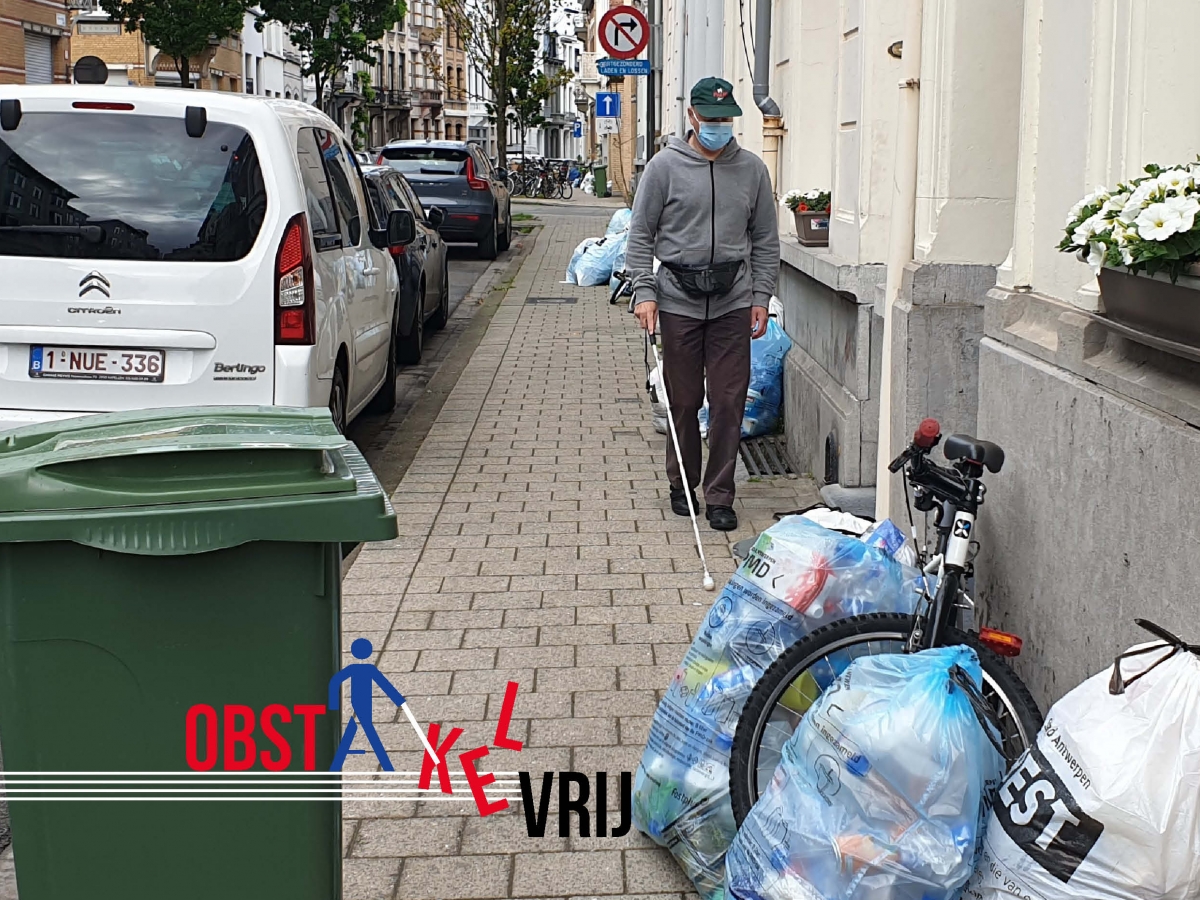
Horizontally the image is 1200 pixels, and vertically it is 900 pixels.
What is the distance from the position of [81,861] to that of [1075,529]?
7.38 ft

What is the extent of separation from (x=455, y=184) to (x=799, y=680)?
1975 centimetres

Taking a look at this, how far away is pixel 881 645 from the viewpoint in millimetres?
3533

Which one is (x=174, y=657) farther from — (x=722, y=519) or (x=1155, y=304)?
(x=722, y=519)

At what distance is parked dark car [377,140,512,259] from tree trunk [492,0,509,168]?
16.1 metres

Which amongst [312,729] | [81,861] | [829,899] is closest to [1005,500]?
[829,899]

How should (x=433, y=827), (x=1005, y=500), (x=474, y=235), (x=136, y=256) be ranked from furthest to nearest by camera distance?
(x=474, y=235), (x=136, y=256), (x=1005, y=500), (x=433, y=827)

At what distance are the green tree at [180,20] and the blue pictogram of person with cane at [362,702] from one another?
115ft

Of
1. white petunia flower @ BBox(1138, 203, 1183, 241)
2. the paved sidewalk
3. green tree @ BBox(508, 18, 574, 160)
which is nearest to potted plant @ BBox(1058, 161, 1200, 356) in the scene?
white petunia flower @ BBox(1138, 203, 1183, 241)

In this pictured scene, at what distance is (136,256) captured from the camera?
6.81 metres

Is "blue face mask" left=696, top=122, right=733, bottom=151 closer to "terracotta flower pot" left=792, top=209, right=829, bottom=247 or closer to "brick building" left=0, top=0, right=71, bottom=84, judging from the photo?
"terracotta flower pot" left=792, top=209, right=829, bottom=247

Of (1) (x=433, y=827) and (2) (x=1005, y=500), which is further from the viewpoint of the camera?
(2) (x=1005, y=500)

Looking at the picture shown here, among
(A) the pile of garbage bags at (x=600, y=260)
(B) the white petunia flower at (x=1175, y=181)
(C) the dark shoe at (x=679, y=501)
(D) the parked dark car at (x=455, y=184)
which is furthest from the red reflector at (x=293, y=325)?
(D) the parked dark car at (x=455, y=184)

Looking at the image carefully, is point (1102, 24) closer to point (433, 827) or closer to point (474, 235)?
point (433, 827)

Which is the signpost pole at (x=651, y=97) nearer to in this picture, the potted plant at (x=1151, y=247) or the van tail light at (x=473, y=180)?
the van tail light at (x=473, y=180)
